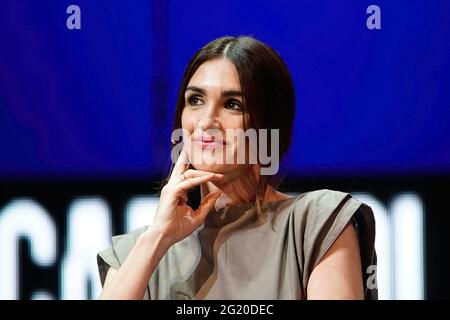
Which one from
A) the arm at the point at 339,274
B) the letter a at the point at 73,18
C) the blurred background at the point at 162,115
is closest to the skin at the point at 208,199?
the arm at the point at 339,274

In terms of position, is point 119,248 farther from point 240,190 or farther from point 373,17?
point 373,17

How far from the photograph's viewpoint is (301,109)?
199cm

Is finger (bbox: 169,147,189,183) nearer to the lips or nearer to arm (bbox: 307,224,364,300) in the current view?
the lips

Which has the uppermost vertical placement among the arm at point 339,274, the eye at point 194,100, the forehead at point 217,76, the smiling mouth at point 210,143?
the forehead at point 217,76

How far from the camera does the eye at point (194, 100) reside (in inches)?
71.3

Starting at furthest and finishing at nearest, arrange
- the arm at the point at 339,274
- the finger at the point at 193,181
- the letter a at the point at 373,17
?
1. the letter a at the point at 373,17
2. the finger at the point at 193,181
3. the arm at the point at 339,274

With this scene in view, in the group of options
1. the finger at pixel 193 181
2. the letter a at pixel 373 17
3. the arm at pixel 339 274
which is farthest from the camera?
the letter a at pixel 373 17

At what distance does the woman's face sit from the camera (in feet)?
5.77

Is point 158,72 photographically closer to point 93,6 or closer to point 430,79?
point 93,6

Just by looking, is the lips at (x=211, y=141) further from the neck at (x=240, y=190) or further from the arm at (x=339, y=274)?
the arm at (x=339, y=274)

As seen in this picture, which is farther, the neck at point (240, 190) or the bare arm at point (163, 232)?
the neck at point (240, 190)

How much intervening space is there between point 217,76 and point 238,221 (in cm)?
38

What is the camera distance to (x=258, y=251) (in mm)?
1778

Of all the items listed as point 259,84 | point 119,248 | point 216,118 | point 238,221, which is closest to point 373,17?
point 259,84
